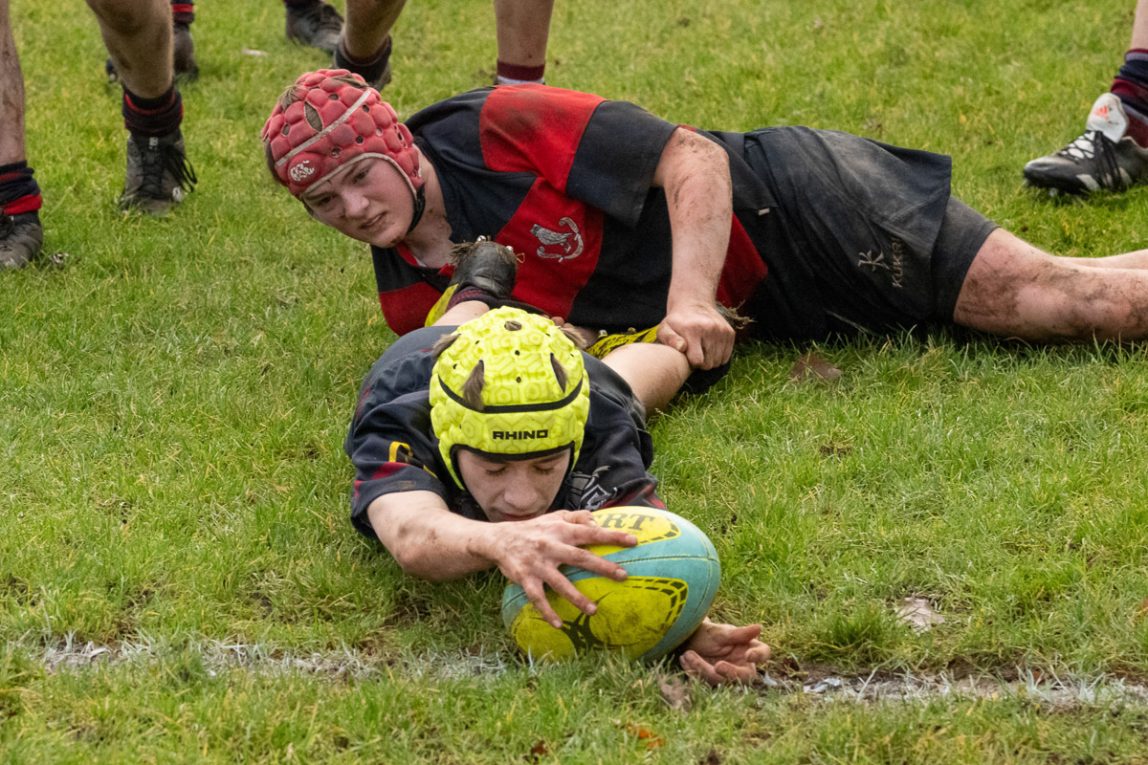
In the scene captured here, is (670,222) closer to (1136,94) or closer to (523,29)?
(523,29)

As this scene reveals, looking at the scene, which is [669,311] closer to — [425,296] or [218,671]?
[425,296]

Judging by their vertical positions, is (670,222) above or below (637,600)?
above

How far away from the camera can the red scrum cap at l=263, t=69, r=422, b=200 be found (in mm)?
4293

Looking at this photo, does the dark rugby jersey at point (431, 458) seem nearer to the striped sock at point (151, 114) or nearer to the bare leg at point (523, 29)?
the bare leg at point (523, 29)

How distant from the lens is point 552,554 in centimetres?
293

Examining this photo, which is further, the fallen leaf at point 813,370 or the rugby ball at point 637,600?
the fallen leaf at point 813,370

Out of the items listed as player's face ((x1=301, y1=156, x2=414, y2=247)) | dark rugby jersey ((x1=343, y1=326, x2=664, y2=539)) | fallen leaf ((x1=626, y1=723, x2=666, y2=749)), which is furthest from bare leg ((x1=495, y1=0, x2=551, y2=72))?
fallen leaf ((x1=626, y1=723, x2=666, y2=749))

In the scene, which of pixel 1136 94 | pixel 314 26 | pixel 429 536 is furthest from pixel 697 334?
pixel 314 26

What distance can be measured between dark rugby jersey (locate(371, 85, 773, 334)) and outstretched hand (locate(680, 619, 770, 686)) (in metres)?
1.67

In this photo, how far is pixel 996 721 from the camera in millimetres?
2857

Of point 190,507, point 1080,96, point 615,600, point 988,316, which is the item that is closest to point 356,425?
point 190,507

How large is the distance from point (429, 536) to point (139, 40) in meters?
3.45

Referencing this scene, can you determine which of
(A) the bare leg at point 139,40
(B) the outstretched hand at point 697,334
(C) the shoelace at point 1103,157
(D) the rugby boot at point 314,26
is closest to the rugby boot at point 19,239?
(A) the bare leg at point 139,40

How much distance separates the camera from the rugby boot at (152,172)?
629cm
